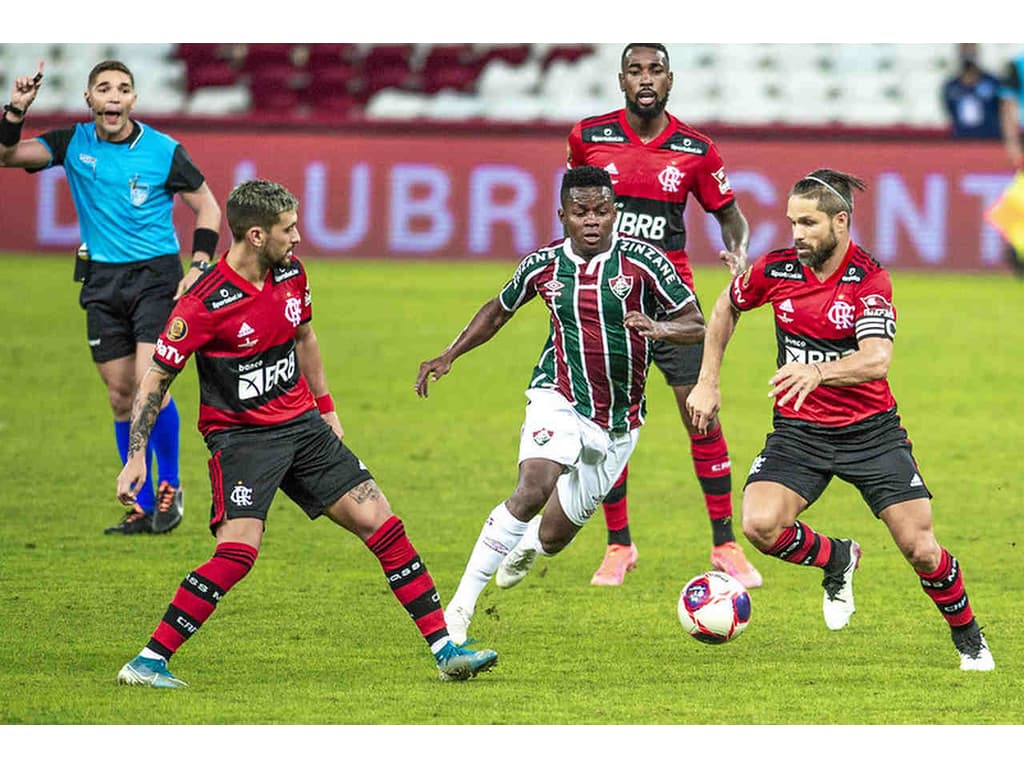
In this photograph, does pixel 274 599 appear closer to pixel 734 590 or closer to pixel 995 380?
pixel 734 590

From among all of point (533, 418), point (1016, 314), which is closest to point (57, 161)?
point (533, 418)

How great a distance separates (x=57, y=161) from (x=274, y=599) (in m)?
2.90

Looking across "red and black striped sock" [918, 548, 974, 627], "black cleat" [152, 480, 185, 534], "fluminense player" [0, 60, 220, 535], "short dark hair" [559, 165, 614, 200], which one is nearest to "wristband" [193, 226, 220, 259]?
"fluminense player" [0, 60, 220, 535]

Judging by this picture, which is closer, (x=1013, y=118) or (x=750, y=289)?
(x=750, y=289)

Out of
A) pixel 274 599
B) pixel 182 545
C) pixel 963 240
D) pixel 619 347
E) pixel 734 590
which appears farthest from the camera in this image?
pixel 963 240

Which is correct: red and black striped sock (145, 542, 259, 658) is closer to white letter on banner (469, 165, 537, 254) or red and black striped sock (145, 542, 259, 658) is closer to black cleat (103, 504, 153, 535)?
black cleat (103, 504, 153, 535)

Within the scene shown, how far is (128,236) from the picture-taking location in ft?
33.1

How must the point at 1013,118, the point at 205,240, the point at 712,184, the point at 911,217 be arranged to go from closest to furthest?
the point at 712,184 < the point at 205,240 < the point at 1013,118 < the point at 911,217

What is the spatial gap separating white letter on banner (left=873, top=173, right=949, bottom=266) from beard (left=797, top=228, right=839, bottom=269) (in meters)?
15.8

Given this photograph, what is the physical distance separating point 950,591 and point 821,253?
1.40 m

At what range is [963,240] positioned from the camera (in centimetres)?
2286

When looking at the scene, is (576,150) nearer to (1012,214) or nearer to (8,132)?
(8,132)

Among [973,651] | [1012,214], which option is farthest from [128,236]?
[1012,214]

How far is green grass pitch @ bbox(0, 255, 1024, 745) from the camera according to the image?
21.6 ft
